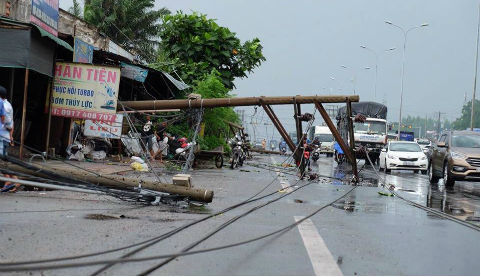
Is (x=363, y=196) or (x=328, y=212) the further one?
(x=363, y=196)

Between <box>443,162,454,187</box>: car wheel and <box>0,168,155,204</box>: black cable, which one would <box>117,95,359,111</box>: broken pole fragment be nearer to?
<box>443,162,454,187</box>: car wheel

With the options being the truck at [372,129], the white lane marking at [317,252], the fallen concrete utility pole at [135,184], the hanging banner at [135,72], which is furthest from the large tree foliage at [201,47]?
the white lane marking at [317,252]

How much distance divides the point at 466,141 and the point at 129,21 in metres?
29.7

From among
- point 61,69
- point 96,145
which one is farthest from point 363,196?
point 96,145

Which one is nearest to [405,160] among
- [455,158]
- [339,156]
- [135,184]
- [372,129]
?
[339,156]

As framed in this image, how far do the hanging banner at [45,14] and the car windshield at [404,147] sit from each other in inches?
621

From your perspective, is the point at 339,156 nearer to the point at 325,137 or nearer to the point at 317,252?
the point at 325,137

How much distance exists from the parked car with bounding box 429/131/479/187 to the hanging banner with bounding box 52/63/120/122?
1000 centimetres

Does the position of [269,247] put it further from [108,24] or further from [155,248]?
[108,24]

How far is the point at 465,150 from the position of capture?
1794 centimetres

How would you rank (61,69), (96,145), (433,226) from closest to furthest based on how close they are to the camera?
1. (433,226)
2. (61,69)
3. (96,145)

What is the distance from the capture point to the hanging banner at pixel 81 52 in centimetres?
1792

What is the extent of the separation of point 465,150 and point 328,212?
33.1 feet

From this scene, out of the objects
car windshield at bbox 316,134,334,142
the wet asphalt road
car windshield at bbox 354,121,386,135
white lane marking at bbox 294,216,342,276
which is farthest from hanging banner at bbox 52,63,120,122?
car windshield at bbox 316,134,334,142
